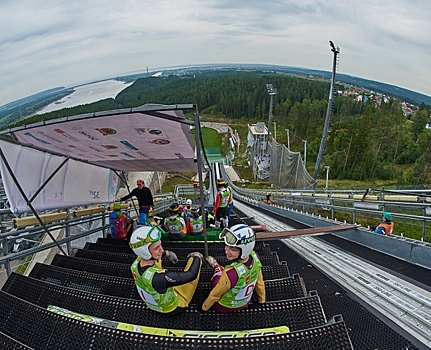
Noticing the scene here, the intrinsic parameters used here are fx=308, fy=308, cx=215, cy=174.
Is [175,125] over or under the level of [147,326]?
over

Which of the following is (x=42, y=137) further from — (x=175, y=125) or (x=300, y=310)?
(x=300, y=310)

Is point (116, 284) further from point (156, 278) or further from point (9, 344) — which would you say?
point (9, 344)

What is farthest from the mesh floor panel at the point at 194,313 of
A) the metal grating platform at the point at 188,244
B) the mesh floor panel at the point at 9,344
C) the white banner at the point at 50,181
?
the metal grating platform at the point at 188,244

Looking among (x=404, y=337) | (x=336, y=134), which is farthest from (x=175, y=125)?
(x=336, y=134)

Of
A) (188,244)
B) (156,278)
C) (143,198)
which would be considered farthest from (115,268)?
(143,198)

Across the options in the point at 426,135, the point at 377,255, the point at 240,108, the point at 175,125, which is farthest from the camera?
the point at 240,108

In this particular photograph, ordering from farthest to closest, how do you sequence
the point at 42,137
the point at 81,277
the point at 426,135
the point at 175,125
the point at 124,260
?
the point at 426,135
the point at 124,260
the point at 42,137
the point at 81,277
the point at 175,125
